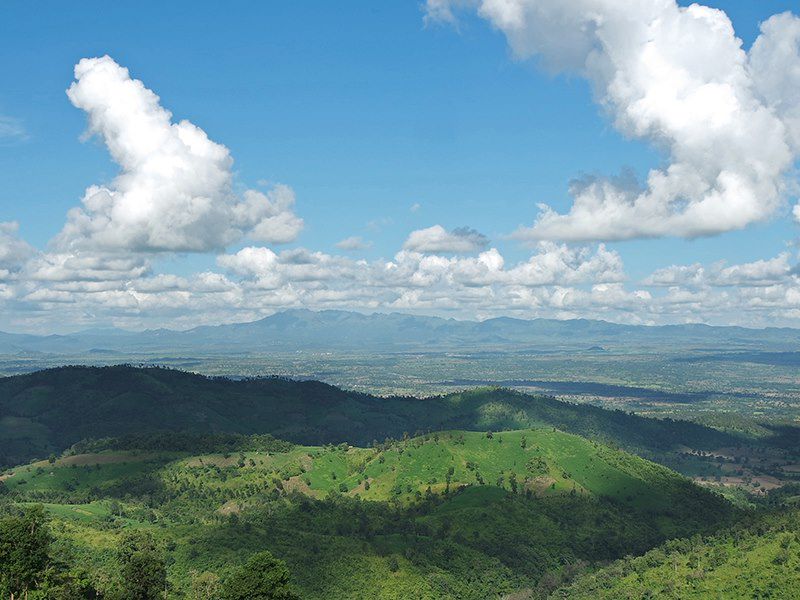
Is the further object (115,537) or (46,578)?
(115,537)

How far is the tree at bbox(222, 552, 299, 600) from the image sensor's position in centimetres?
10131

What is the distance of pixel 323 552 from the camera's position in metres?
195

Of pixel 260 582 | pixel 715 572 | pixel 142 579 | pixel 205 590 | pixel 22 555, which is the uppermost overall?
pixel 22 555

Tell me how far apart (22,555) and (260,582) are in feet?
140

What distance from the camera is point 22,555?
11475 cm

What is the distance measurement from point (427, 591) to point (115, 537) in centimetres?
8553

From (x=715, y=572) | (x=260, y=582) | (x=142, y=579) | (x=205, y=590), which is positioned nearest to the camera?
(x=260, y=582)

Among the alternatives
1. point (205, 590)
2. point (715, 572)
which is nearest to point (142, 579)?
point (205, 590)

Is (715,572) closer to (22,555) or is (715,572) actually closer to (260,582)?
(260,582)

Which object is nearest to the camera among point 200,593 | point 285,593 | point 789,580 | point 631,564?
point 285,593

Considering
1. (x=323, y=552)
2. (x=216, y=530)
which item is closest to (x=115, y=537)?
(x=216, y=530)

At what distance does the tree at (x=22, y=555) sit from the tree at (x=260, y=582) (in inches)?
1343

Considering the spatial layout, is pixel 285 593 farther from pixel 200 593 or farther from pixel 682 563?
pixel 682 563

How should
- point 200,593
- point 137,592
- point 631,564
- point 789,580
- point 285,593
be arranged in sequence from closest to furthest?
point 285,593, point 137,592, point 200,593, point 789,580, point 631,564
